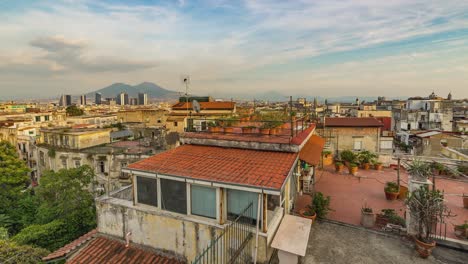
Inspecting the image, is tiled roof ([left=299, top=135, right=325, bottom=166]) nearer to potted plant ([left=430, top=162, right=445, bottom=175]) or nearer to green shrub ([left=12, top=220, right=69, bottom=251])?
potted plant ([left=430, top=162, right=445, bottom=175])

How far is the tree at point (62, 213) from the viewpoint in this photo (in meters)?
14.4

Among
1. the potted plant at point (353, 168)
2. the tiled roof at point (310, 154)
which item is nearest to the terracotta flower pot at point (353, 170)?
the potted plant at point (353, 168)

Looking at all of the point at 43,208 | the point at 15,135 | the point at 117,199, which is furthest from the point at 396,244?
the point at 15,135

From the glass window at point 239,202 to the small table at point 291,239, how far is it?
868 millimetres

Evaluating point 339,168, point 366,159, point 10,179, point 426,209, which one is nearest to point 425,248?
point 426,209

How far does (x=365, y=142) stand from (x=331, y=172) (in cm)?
639

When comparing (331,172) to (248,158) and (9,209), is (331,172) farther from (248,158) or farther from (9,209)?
(9,209)

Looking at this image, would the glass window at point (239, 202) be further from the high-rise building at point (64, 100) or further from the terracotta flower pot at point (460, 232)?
the high-rise building at point (64, 100)

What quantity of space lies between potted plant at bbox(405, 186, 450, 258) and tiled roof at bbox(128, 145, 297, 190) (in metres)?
3.90

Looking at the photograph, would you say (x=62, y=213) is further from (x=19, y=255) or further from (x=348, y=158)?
(x=348, y=158)

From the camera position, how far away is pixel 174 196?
7320 mm

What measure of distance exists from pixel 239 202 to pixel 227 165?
4.54 feet

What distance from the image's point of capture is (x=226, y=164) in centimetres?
766

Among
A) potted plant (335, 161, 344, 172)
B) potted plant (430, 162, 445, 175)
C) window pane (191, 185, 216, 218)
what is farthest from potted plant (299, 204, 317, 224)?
potted plant (430, 162, 445, 175)
